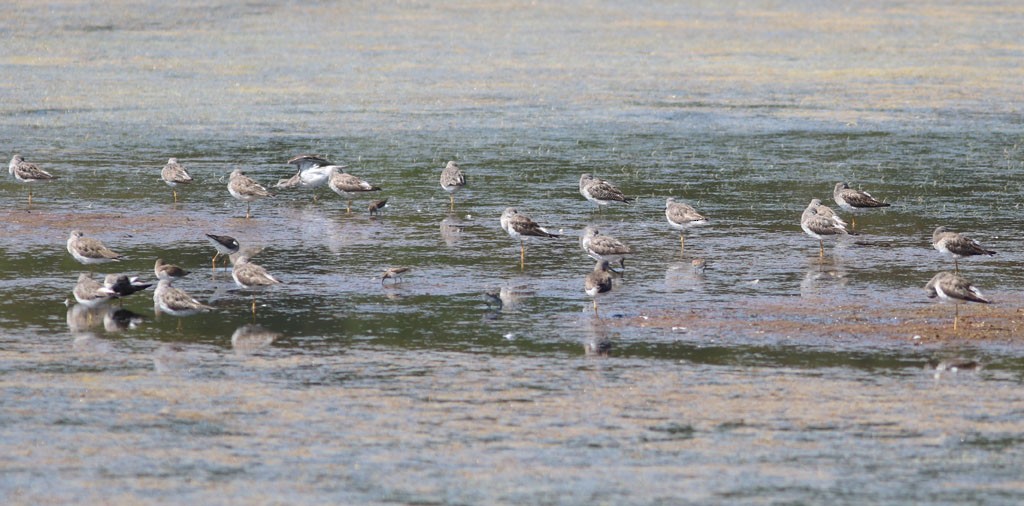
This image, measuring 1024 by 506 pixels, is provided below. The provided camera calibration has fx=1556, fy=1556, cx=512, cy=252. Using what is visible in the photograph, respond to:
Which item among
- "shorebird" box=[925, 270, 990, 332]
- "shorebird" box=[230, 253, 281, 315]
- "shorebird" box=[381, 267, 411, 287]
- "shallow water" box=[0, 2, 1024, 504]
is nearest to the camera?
"shallow water" box=[0, 2, 1024, 504]

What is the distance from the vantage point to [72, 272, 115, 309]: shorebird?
16594 mm

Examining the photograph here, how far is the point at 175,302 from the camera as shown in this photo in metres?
16.1

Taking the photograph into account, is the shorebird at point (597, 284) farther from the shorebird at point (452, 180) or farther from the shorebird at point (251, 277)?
the shorebird at point (452, 180)

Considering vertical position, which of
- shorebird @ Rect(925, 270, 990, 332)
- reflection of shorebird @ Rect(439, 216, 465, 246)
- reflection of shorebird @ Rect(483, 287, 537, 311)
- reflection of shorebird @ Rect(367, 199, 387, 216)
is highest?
shorebird @ Rect(925, 270, 990, 332)

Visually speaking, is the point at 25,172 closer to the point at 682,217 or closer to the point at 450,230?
the point at 450,230

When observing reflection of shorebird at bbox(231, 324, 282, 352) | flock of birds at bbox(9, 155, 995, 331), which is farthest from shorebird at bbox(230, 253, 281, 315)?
reflection of shorebird at bbox(231, 324, 282, 352)

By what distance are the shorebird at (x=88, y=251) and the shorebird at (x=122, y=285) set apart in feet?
5.21

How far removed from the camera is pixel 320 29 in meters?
52.1

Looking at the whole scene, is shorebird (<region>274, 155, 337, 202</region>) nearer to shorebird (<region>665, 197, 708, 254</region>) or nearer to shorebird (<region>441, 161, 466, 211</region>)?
shorebird (<region>441, 161, 466, 211</region>)

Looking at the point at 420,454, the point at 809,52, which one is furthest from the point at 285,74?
the point at 420,454

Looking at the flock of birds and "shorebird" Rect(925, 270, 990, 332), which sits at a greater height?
"shorebird" Rect(925, 270, 990, 332)

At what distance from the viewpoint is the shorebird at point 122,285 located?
16.6 metres

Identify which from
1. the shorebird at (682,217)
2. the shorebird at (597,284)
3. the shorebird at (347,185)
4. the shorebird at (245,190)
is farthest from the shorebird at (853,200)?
the shorebird at (245,190)

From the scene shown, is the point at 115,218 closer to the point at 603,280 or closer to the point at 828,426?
the point at 603,280
